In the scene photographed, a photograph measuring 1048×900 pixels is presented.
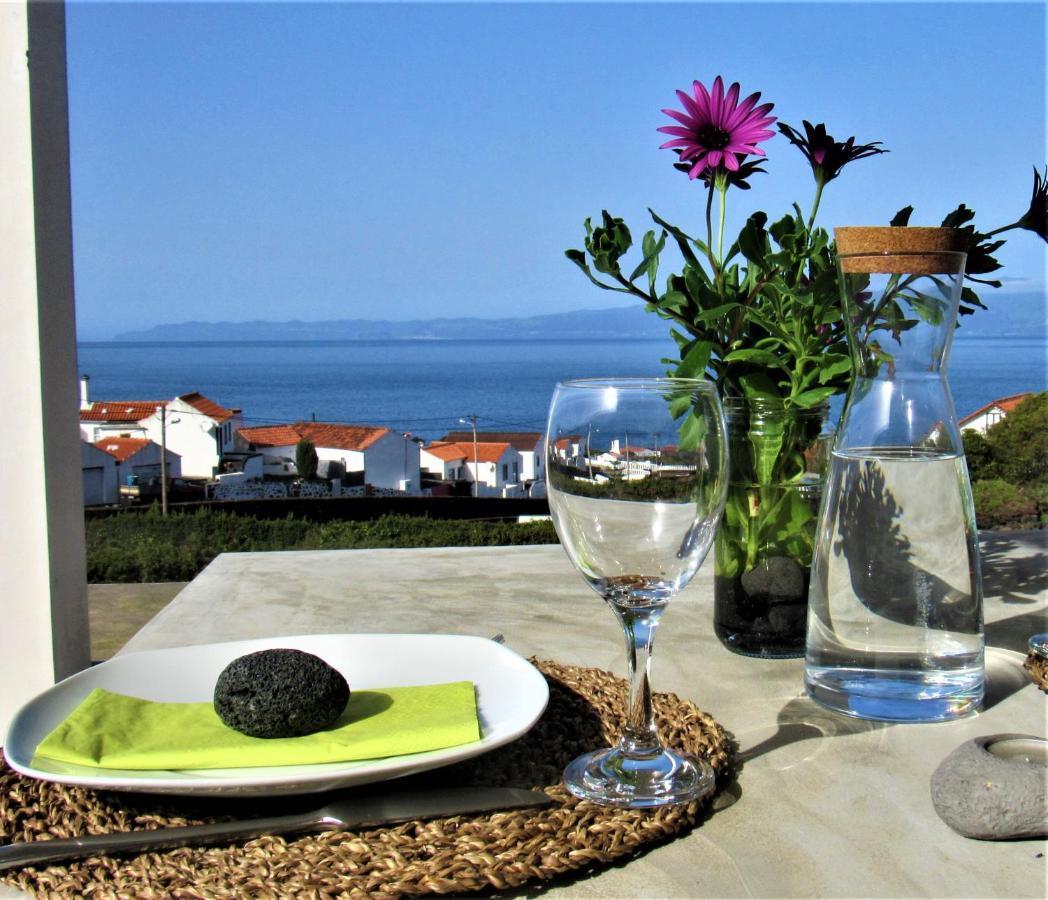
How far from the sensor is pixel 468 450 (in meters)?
16.0

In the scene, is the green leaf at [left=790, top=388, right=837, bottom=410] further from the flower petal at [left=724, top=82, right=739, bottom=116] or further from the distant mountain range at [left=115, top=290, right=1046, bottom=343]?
the distant mountain range at [left=115, top=290, right=1046, bottom=343]

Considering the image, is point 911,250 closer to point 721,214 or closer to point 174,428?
point 721,214

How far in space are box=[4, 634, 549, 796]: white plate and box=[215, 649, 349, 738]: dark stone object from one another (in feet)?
0.12

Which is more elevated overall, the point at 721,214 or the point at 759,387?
the point at 721,214

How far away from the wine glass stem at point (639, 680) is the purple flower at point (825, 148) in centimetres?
45

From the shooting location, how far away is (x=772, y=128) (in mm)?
826

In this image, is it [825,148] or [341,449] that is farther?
[341,449]

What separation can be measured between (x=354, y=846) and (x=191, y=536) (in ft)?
19.4

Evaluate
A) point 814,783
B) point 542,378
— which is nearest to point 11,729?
point 814,783

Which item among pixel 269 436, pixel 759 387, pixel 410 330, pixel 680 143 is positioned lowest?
pixel 269 436

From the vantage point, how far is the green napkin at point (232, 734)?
1.86ft

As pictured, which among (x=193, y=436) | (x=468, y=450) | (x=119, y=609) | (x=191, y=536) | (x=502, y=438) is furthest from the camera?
(x=502, y=438)

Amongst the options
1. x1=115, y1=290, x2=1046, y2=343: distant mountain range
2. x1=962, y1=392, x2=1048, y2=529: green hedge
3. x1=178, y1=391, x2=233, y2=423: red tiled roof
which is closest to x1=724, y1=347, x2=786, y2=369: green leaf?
x1=962, y1=392, x2=1048, y2=529: green hedge

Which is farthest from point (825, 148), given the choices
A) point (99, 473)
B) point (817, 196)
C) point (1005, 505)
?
point (99, 473)
